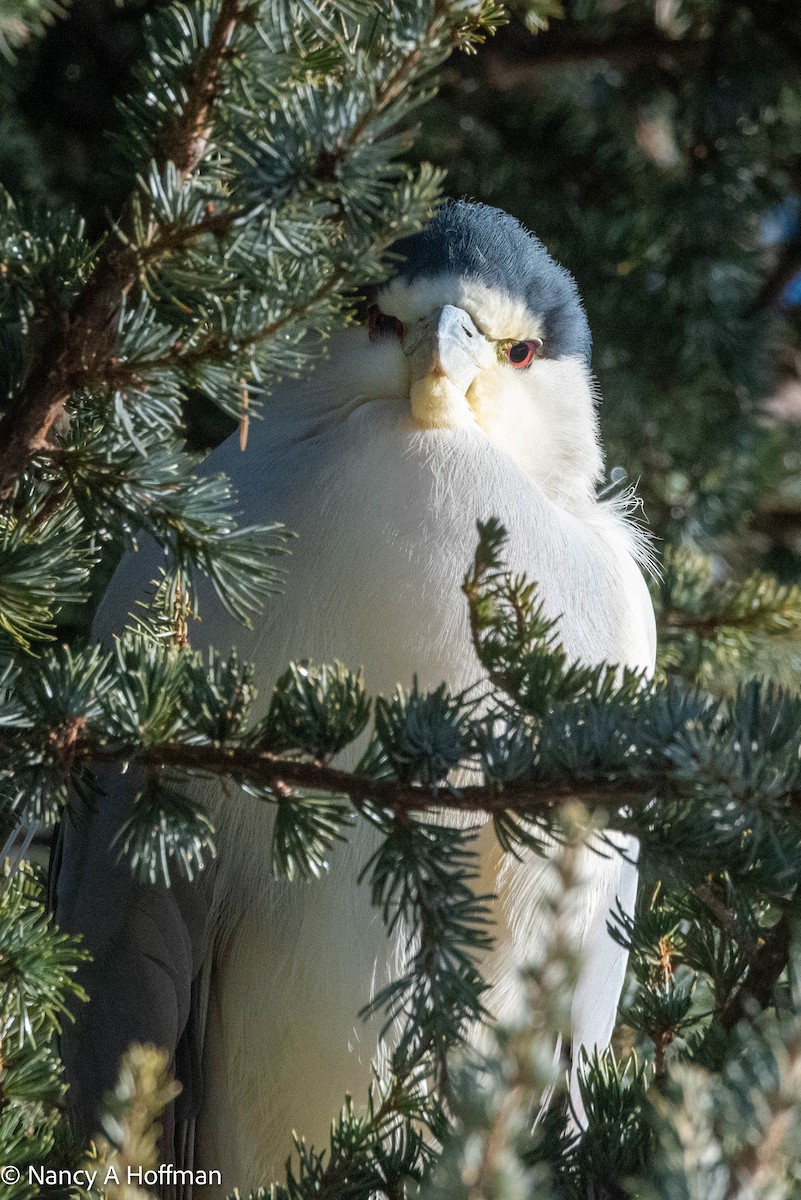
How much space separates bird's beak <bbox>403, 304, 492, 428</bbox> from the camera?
66.2 inches

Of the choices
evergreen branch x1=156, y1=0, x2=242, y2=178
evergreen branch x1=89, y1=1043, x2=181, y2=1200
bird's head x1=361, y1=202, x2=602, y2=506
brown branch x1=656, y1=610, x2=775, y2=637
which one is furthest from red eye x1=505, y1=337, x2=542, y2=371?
evergreen branch x1=89, y1=1043, x2=181, y2=1200

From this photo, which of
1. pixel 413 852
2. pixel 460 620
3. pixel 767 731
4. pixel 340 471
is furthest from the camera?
pixel 340 471

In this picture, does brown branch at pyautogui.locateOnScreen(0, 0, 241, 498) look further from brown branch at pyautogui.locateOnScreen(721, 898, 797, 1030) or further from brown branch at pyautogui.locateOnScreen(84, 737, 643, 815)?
brown branch at pyautogui.locateOnScreen(721, 898, 797, 1030)

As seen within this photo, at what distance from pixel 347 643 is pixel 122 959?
46 cm

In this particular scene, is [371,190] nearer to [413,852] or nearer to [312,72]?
[312,72]

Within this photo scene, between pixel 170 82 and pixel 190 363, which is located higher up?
pixel 170 82

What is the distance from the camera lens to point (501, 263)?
1.84 m

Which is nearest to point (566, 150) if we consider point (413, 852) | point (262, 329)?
point (262, 329)

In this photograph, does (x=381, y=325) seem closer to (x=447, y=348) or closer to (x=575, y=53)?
(x=447, y=348)

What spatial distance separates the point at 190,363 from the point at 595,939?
3.48ft

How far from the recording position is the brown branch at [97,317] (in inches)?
38.1

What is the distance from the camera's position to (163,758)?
98cm

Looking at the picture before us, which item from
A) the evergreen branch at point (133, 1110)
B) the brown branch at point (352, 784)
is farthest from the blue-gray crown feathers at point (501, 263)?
the evergreen branch at point (133, 1110)

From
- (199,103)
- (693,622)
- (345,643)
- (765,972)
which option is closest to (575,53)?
(693,622)
